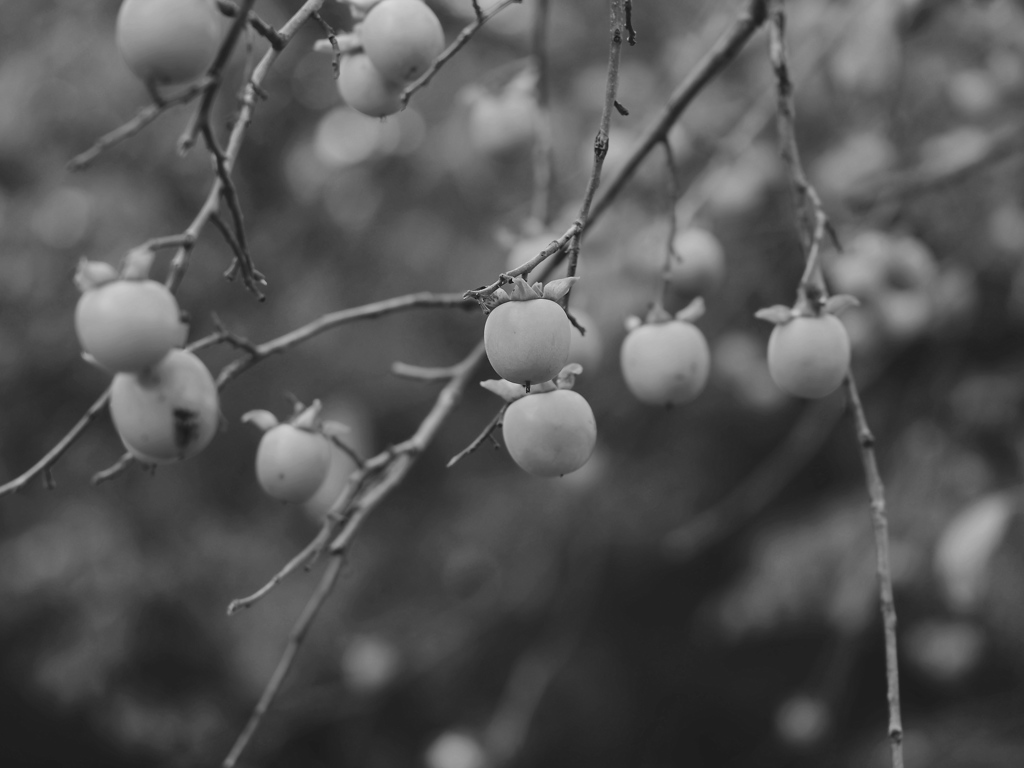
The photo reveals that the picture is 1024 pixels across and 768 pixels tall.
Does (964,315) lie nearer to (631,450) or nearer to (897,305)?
(897,305)

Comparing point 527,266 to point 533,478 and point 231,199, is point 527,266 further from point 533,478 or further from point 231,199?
point 533,478

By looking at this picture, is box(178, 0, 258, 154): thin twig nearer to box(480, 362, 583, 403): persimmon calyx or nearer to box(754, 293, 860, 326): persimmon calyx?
box(480, 362, 583, 403): persimmon calyx

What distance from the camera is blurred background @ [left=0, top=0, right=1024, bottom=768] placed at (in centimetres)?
155

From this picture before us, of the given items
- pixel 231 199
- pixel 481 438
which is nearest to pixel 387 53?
pixel 231 199

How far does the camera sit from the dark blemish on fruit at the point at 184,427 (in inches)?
22.0

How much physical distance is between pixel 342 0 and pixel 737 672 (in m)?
2.20

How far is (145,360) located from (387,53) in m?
0.29

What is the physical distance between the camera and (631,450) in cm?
184

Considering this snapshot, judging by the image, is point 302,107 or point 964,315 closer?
point 964,315

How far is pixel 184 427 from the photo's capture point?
0.56 meters

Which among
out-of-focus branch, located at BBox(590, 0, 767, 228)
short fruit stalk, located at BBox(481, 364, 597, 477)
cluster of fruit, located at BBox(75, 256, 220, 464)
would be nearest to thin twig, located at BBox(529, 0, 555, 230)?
out-of-focus branch, located at BBox(590, 0, 767, 228)

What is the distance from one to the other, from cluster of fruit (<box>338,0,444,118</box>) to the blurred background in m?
0.54

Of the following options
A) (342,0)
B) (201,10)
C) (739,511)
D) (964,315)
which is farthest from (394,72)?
(739,511)

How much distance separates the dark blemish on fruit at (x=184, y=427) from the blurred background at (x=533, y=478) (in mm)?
779
